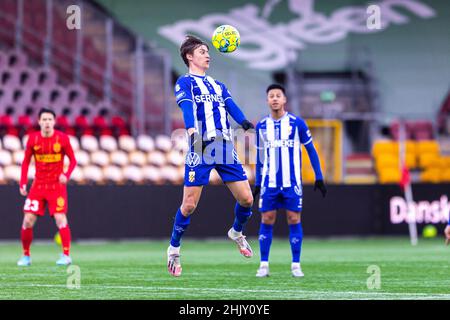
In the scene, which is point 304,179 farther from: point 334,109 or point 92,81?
point 92,81

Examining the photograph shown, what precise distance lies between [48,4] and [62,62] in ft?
4.12

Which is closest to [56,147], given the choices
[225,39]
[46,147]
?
[46,147]

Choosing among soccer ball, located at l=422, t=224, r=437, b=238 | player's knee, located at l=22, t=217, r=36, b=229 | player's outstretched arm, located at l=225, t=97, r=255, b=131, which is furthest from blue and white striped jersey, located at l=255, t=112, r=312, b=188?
soccer ball, located at l=422, t=224, r=437, b=238

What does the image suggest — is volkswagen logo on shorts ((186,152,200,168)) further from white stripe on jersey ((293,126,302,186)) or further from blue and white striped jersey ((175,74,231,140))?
white stripe on jersey ((293,126,302,186))

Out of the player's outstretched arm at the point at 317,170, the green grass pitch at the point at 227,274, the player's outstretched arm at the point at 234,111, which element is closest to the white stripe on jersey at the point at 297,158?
the player's outstretched arm at the point at 317,170

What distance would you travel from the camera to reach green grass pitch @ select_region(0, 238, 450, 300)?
28.7ft

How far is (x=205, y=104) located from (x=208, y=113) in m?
→ 0.09

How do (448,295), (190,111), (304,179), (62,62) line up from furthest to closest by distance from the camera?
(62,62) < (304,179) < (190,111) < (448,295)

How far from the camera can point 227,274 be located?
11.0 metres

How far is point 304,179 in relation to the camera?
20156 millimetres

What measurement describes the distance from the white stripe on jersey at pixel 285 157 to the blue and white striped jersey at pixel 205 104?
1512 millimetres
